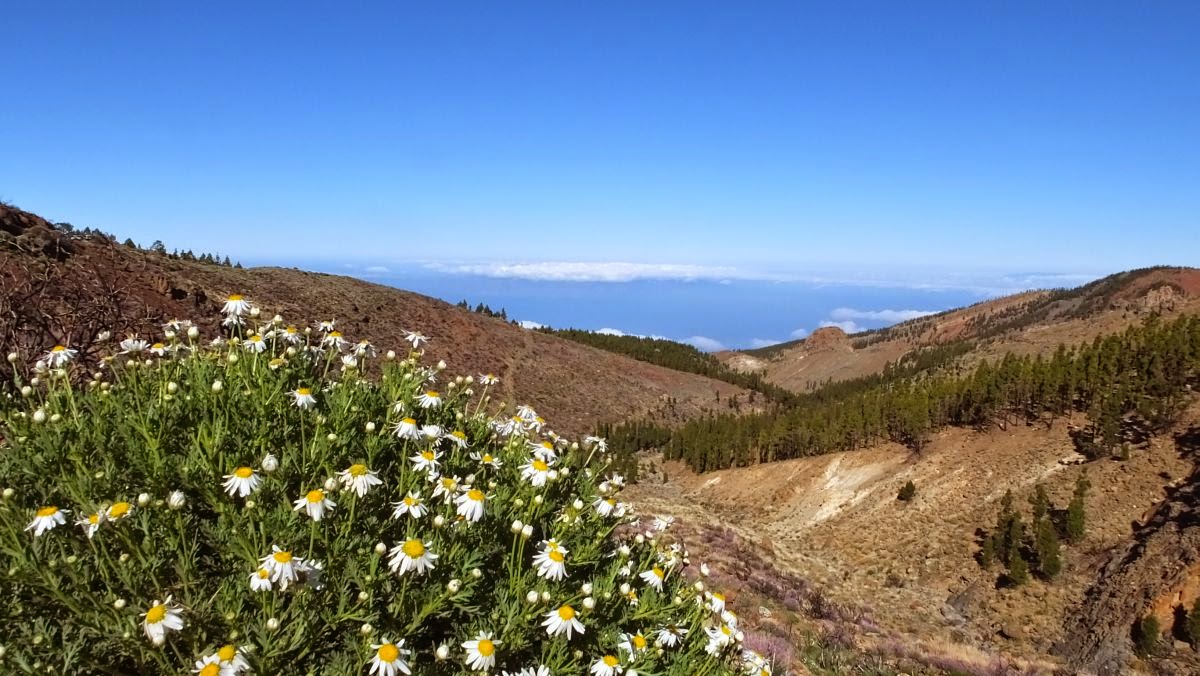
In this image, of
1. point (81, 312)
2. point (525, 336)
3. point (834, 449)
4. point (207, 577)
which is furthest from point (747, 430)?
point (207, 577)

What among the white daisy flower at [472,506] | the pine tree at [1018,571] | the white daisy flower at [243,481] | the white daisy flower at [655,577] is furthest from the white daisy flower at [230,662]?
the pine tree at [1018,571]

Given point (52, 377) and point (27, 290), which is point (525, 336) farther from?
point (52, 377)

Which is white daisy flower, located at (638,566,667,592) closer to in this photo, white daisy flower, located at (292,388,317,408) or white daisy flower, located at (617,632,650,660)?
white daisy flower, located at (617,632,650,660)

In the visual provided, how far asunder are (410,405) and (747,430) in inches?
1231

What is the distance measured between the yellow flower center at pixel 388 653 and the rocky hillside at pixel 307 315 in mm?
6099

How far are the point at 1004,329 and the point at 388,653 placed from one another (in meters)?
78.8

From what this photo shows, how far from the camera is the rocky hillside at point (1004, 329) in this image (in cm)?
4403

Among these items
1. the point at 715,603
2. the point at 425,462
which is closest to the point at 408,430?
the point at 425,462

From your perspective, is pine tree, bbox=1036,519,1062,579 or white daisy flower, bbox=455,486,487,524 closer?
white daisy flower, bbox=455,486,487,524

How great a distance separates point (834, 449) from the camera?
27.0 meters

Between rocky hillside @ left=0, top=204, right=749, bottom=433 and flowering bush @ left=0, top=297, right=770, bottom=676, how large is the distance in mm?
4159

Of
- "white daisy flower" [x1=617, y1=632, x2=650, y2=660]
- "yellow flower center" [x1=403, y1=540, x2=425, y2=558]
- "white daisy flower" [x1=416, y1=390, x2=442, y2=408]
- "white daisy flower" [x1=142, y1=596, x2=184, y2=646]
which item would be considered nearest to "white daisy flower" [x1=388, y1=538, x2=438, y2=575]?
"yellow flower center" [x1=403, y1=540, x2=425, y2=558]

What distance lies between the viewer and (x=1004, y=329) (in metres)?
67.1

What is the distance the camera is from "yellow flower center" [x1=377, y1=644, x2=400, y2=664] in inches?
98.7
